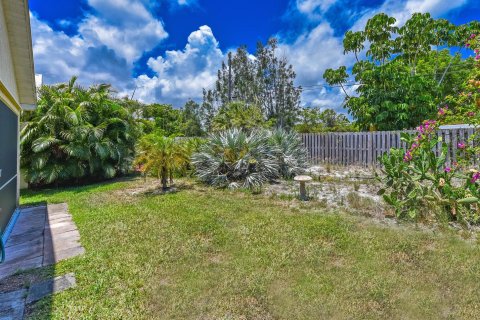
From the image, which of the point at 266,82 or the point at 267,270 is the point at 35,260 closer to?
the point at 267,270

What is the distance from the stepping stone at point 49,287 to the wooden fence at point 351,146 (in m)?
10.1

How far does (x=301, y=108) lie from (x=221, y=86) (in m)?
8.85

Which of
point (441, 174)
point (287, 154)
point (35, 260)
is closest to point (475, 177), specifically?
point (441, 174)

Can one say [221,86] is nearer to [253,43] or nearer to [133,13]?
[253,43]

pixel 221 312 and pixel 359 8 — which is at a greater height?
pixel 359 8

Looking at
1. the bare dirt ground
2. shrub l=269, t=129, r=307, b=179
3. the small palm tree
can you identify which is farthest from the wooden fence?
the small palm tree

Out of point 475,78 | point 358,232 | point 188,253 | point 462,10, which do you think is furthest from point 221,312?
point 462,10

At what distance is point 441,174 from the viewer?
171 inches

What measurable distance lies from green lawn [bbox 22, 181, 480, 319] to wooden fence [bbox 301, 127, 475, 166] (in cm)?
687

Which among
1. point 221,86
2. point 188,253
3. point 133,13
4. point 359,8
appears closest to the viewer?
point 188,253

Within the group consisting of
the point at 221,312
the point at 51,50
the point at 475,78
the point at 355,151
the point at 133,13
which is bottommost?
the point at 221,312

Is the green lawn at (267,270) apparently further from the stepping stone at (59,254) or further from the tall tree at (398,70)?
the tall tree at (398,70)

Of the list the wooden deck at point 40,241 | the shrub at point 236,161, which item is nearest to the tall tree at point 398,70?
the shrub at point 236,161

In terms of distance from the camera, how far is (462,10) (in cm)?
1455
